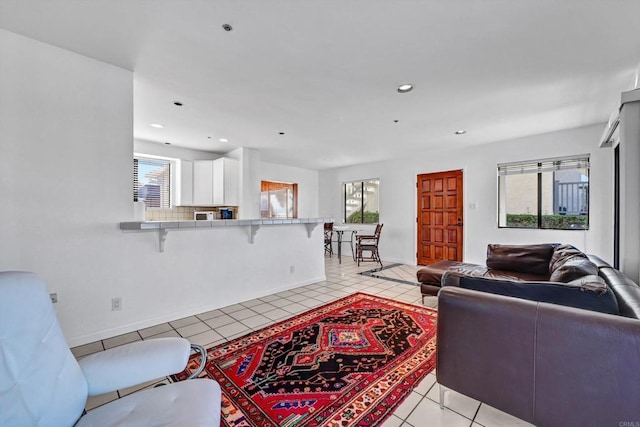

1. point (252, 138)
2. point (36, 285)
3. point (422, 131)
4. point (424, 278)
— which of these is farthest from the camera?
point (252, 138)

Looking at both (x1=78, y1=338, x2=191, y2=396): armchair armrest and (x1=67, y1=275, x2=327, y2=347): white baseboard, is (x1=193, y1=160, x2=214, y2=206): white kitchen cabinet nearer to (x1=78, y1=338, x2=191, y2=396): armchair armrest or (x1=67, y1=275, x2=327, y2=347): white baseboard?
(x1=67, y1=275, x2=327, y2=347): white baseboard

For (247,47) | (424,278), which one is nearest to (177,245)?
(247,47)

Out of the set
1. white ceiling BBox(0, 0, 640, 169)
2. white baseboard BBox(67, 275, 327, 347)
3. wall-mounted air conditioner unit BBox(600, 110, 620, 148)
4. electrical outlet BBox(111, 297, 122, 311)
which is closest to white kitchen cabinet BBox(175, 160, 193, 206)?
white ceiling BBox(0, 0, 640, 169)

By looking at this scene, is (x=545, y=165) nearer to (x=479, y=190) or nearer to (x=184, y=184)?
(x=479, y=190)

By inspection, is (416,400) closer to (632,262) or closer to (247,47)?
(632,262)

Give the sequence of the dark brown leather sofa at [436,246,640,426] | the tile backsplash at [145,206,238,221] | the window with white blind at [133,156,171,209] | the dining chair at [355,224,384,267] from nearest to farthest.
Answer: the dark brown leather sofa at [436,246,640,426] → the window with white blind at [133,156,171,209] → the tile backsplash at [145,206,238,221] → the dining chair at [355,224,384,267]

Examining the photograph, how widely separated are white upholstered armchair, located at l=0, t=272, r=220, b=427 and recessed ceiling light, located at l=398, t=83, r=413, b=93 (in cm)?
299

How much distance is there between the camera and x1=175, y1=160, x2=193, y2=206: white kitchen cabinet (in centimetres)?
555

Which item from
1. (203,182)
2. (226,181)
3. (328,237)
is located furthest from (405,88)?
(328,237)

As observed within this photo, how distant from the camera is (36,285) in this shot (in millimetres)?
1058

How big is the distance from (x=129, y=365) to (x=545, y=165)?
19.6 ft

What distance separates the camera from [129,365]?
1.14 meters

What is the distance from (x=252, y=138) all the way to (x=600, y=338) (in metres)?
4.83

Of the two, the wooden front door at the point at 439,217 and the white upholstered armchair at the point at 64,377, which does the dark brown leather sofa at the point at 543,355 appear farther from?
the wooden front door at the point at 439,217
